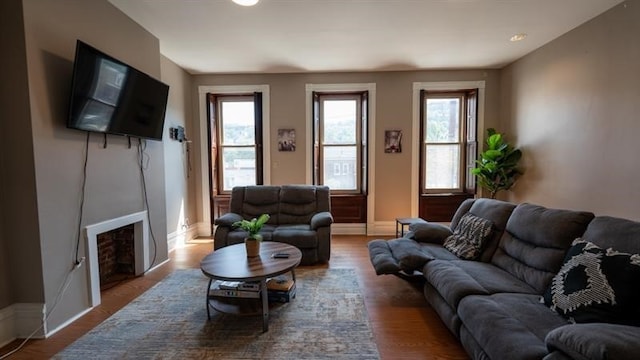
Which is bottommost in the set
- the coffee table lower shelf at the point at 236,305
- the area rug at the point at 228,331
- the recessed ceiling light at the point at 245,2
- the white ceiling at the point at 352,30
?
the area rug at the point at 228,331

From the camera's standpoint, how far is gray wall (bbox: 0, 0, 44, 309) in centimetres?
201

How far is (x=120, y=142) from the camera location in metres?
2.90

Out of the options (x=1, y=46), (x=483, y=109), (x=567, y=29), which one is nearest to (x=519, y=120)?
(x=483, y=109)

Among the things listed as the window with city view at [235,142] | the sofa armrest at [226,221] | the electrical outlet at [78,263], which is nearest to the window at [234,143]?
the window with city view at [235,142]

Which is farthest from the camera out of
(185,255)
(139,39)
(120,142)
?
(185,255)

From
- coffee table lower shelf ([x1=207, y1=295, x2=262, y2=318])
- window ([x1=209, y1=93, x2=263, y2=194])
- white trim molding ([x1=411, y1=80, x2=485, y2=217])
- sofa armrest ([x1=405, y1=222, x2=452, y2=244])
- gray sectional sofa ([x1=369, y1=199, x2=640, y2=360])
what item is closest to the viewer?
gray sectional sofa ([x1=369, y1=199, x2=640, y2=360])

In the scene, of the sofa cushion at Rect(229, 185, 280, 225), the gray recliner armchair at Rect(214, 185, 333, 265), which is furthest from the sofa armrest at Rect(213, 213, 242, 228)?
the sofa cushion at Rect(229, 185, 280, 225)

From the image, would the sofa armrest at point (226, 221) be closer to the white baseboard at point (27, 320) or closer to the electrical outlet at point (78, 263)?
the electrical outlet at point (78, 263)

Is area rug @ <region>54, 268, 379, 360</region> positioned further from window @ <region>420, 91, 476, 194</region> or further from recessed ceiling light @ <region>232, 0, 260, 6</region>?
window @ <region>420, 91, 476, 194</region>

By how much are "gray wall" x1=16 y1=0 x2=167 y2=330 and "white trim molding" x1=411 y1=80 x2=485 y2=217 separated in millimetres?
4160

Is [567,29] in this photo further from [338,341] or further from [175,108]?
[175,108]

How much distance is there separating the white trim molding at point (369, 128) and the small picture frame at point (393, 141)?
21 cm

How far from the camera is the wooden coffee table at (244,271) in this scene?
84.8 inches

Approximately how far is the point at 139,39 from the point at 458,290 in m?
3.96
